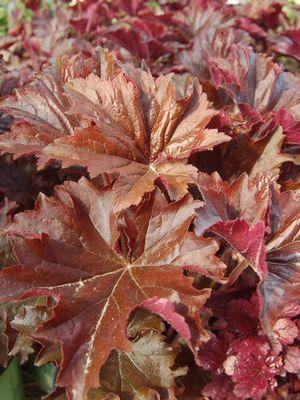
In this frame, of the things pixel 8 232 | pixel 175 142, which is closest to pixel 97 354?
pixel 8 232

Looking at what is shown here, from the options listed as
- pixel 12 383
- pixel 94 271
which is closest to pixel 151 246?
pixel 94 271

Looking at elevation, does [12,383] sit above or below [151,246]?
below

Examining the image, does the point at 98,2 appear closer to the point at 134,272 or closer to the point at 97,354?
the point at 134,272

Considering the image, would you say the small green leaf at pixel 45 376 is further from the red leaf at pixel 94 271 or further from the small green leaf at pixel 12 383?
the red leaf at pixel 94 271

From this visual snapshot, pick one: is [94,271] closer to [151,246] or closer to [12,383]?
[151,246]

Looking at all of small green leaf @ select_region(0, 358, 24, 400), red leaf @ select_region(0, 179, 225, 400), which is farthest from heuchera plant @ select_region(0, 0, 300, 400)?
small green leaf @ select_region(0, 358, 24, 400)

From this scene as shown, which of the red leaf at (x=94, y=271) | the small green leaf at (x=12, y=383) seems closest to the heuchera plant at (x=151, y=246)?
the red leaf at (x=94, y=271)
